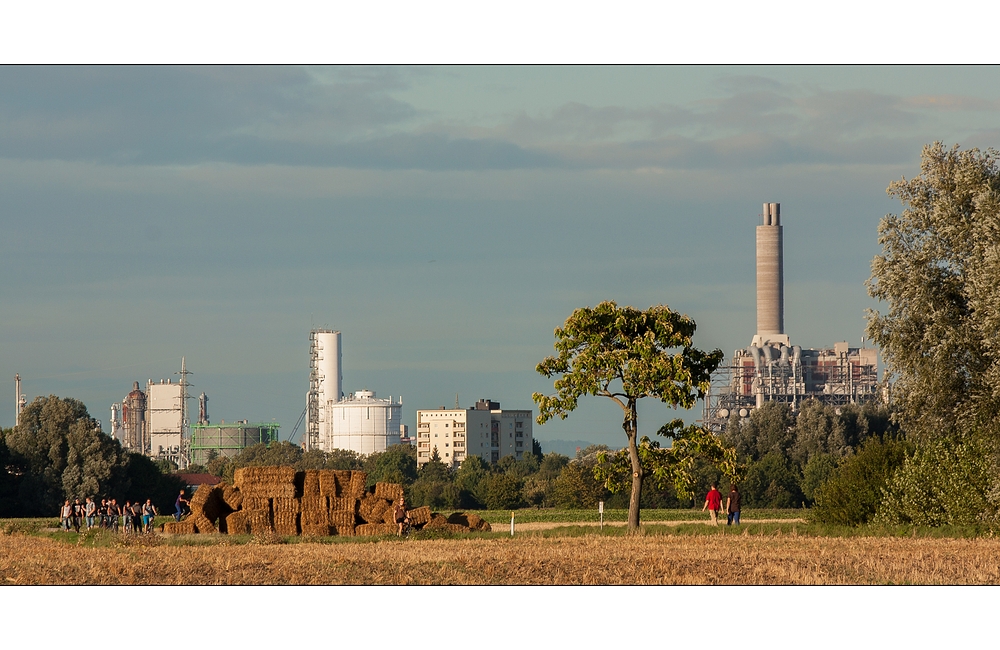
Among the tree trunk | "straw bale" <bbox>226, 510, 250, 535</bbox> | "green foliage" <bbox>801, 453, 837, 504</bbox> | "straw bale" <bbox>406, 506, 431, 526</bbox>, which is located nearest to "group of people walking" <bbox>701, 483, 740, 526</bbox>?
the tree trunk

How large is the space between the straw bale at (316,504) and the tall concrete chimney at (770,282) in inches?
5955

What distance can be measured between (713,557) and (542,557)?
423 centimetres

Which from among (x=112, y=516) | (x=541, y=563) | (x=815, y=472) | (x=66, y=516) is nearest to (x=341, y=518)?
(x=112, y=516)

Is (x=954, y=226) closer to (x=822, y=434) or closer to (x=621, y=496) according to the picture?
(x=621, y=496)

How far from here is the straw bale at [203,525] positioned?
46362 mm

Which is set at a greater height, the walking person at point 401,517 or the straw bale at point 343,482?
the straw bale at point 343,482

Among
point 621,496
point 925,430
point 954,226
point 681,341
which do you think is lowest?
point 621,496

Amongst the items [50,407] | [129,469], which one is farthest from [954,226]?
[50,407]

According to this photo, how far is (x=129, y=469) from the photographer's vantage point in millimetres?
100125

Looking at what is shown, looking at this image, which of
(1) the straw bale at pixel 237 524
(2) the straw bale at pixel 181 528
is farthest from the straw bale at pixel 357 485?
(2) the straw bale at pixel 181 528

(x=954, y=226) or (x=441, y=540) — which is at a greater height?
(x=954, y=226)

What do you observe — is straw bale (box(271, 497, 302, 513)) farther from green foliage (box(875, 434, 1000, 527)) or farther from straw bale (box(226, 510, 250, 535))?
green foliage (box(875, 434, 1000, 527))

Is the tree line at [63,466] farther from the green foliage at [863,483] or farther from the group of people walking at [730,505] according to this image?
the green foliage at [863,483]

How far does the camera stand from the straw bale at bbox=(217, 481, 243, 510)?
48.1m
